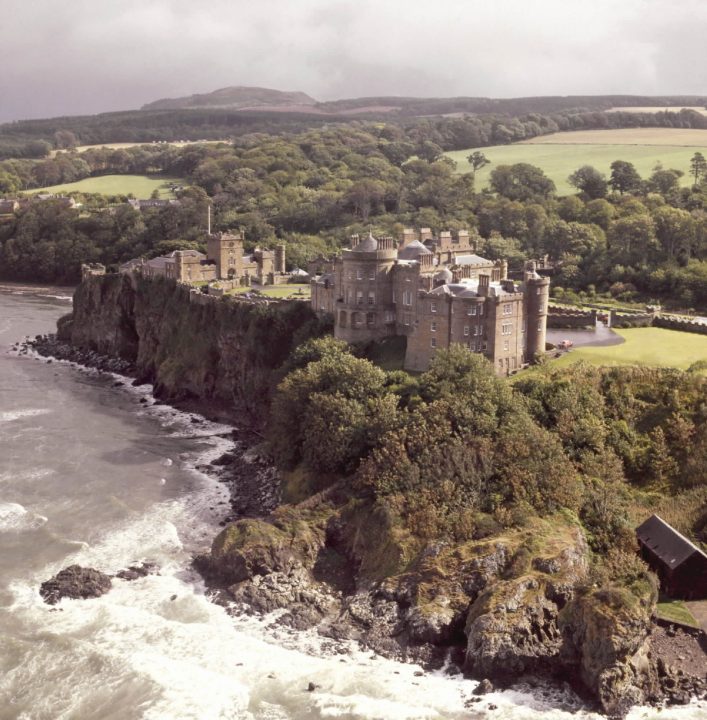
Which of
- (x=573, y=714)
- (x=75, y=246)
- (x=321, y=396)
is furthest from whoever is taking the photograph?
(x=75, y=246)

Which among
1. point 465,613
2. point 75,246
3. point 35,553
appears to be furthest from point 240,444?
point 75,246

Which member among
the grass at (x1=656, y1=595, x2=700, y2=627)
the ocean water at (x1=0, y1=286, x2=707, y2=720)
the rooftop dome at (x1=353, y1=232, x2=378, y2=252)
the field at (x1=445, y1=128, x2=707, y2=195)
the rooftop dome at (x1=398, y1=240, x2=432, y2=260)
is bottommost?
the ocean water at (x1=0, y1=286, x2=707, y2=720)

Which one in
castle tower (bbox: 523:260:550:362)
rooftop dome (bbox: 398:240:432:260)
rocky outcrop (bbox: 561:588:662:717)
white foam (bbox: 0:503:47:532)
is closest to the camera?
rocky outcrop (bbox: 561:588:662:717)

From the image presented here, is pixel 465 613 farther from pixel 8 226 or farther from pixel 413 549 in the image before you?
pixel 8 226

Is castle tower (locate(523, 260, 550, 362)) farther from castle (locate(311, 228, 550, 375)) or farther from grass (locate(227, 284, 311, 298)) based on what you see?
grass (locate(227, 284, 311, 298))

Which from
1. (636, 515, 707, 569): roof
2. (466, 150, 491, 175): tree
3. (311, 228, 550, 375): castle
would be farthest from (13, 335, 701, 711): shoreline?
(466, 150, 491, 175): tree

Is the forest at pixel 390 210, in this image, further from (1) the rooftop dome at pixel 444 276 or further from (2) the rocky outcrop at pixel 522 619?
(2) the rocky outcrop at pixel 522 619

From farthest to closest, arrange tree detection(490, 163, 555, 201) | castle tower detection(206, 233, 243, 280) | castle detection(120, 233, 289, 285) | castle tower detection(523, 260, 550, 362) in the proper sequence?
tree detection(490, 163, 555, 201), castle tower detection(206, 233, 243, 280), castle detection(120, 233, 289, 285), castle tower detection(523, 260, 550, 362)
